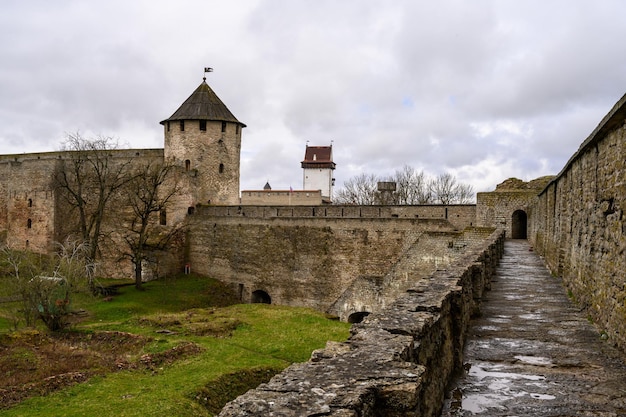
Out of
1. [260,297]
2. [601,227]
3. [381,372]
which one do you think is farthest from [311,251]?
[381,372]

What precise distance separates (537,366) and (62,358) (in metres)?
13.0

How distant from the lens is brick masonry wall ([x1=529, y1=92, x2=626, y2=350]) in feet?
17.6

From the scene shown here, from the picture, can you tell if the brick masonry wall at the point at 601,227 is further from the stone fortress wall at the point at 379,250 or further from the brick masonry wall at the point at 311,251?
the brick masonry wall at the point at 311,251

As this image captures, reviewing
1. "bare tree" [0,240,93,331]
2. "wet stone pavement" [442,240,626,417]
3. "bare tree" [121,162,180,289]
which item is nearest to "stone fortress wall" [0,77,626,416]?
"wet stone pavement" [442,240,626,417]

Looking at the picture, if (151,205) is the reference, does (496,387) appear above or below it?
below

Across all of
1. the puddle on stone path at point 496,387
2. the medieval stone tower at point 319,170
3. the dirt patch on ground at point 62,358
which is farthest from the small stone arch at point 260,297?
the medieval stone tower at point 319,170

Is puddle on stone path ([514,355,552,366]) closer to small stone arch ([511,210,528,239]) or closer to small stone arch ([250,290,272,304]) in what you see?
small stone arch ([511,210,528,239])

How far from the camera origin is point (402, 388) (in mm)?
2805

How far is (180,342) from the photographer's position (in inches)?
636

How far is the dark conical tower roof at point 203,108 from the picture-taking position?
3275cm

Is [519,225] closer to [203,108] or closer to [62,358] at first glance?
[203,108]

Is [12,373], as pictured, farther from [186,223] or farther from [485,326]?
[186,223]

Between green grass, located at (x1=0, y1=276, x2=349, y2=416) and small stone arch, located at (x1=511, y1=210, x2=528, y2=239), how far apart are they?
1131 centimetres

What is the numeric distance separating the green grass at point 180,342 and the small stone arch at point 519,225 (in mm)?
11312
